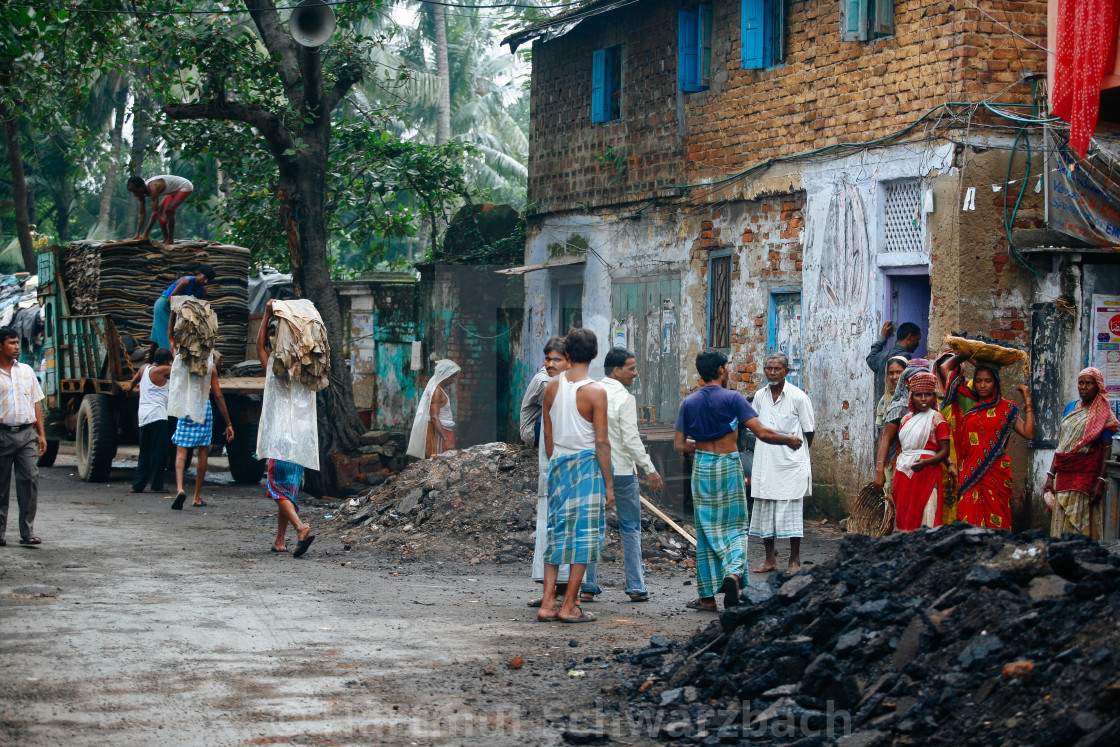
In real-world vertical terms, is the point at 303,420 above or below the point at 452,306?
below

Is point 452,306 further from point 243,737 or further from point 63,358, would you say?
point 243,737

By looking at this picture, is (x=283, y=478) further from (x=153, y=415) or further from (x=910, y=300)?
(x=910, y=300)

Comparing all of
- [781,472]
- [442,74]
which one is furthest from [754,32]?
[442,74]

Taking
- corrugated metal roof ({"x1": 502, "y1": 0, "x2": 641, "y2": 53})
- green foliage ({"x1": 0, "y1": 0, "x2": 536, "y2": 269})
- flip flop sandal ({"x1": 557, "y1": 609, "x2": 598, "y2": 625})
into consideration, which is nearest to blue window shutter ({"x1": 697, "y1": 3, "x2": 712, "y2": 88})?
corrugated metal roof ({"x1": 502, "y1": 0, "x2": 641, "y2": 53})

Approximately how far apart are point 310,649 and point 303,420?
131 inches

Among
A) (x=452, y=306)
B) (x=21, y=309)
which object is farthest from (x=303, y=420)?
(x=21, y=309)

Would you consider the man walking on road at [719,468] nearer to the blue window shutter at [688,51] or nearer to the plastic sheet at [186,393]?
the plastic sheet at [186,393]

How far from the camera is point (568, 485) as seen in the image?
6.81 meters

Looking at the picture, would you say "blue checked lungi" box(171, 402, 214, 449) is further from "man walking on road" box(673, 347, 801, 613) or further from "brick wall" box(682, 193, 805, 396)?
"man walking on road" box(673, 347, 801, 613)

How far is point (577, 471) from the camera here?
680cm

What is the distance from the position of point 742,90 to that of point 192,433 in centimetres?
718

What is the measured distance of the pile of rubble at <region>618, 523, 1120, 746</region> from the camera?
4215 millimetres

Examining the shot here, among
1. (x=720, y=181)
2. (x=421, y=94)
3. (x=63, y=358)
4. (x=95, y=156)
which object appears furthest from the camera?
(x=421, y=94)

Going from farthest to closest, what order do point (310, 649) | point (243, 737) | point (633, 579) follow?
point (633, 579), point (310, 649), point (243, 737)
